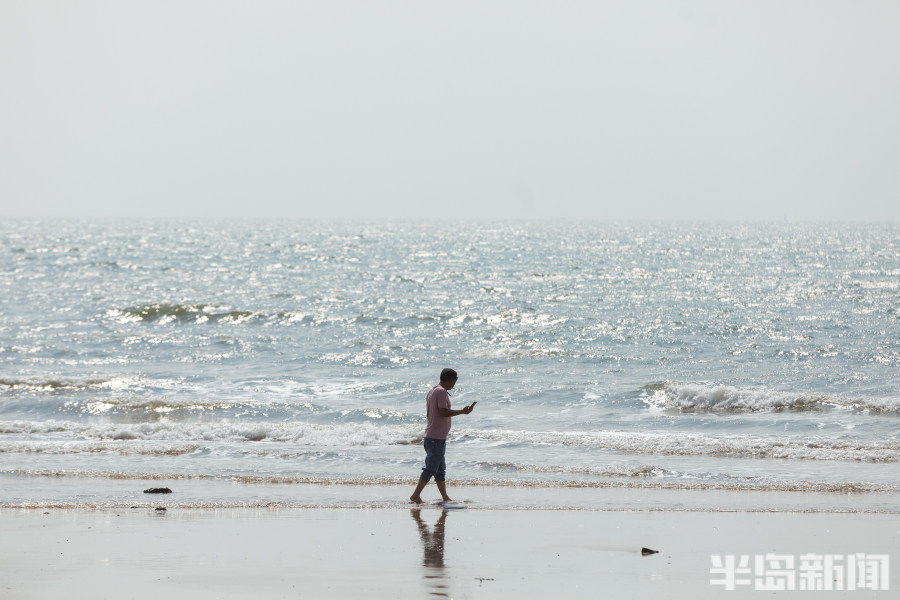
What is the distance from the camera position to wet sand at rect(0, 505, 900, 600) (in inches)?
305

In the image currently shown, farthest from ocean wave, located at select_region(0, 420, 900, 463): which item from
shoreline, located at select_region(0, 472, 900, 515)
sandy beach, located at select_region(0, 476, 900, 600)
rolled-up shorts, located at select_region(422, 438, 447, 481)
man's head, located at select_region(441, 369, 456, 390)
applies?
man's head, located at select_region(441, 369, 456, 390)

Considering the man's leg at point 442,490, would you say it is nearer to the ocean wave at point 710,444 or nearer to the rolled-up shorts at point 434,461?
the rolled-up shorts at point 434,461

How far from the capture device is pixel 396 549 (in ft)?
30.0

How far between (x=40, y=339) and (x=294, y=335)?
777 centimetres

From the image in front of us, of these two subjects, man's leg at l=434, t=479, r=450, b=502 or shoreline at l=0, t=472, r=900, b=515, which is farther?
man's leg at l=434, t=479, r=450, b=502

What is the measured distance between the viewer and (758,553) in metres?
9.03

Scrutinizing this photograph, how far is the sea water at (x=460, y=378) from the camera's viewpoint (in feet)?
49.4

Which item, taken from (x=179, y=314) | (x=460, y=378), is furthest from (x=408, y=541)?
(x=179, y=314)

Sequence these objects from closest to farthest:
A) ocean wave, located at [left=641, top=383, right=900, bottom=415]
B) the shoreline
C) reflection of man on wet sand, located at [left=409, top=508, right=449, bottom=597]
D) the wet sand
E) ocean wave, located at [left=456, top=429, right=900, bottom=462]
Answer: the wet sand, reflection of man on wet sand, located at [left=409, top=508, right=449, bottom=597], the shoreline, ocean wave, located at [left=456, top=429, right=900, bottom=462], ocean wave, located at [left=641, top=383, right=900, bottom=415]

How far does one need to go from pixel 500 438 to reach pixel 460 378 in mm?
8065

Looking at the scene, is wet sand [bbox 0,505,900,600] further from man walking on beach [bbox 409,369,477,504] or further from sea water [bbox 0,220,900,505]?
sea water [bbox 0,220,900,505]

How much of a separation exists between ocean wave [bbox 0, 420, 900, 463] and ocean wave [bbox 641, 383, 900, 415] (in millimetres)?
2897

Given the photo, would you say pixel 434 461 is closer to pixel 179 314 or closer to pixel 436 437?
pixel 436 437

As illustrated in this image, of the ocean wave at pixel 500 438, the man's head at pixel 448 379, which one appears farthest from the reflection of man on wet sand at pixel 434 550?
the ocean wave at pixel 500 438
